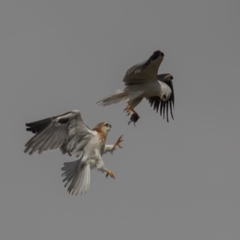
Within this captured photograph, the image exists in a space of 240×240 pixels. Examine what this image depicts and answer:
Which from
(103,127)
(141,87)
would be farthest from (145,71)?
(103,127)

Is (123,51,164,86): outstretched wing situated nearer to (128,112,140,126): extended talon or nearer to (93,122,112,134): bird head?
(128,112,140,126): extended talon

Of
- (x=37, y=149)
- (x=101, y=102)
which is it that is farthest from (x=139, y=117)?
(x=37, y=149)

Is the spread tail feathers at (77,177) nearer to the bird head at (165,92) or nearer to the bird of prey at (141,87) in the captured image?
the bird of prey at (141,87)

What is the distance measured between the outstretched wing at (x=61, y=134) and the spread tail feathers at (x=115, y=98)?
112 centimetres

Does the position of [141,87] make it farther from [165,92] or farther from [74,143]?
[74,143]

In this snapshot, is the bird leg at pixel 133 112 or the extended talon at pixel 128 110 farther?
the extended talon at pixel 128 110

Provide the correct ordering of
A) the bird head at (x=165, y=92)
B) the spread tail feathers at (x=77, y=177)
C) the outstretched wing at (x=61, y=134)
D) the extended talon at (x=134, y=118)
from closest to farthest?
the outstretched wing at (x=61, y=134) → the spread tail feathers at (x=77, y=177) → the extended talon at (x=134, y=118) → the bird head at (x=165, y=92)

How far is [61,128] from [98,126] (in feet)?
3.28

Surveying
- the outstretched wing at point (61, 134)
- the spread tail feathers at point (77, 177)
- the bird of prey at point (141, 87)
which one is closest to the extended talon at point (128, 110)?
the bird of prey at point (141, 87)

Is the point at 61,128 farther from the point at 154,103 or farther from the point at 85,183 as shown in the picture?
the point at 154,103

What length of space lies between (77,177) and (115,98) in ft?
7.43

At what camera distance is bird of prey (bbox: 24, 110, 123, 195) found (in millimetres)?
21359

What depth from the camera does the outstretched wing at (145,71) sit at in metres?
23.2

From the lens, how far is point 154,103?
988 inches
